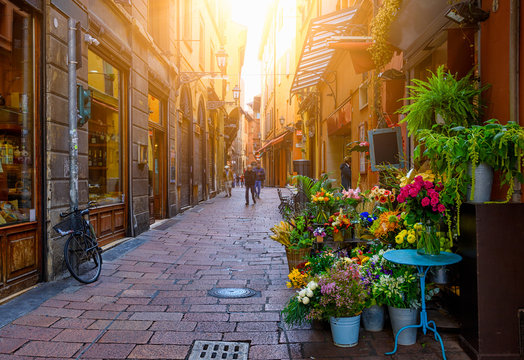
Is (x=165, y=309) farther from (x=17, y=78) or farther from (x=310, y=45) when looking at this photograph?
(x=310, y=45)

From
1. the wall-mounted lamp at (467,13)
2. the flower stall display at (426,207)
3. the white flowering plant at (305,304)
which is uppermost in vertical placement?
the wall-mounted lamp at (467,13)

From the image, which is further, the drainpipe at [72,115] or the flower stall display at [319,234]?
the drainpipe at [72,115]

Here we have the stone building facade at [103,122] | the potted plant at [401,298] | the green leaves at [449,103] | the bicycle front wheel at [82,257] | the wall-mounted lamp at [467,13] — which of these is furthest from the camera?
the bicycle front wheel at [82,257]

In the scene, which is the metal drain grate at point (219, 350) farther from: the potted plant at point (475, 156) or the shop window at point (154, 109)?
the shop window at point (154, 109)

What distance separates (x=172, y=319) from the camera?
4.32 metres

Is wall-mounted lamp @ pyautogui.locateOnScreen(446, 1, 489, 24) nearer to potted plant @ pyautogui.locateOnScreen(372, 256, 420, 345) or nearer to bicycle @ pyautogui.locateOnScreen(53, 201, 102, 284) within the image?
potted plant @ pyautogui.locateOnScreen(372, 256, 420, 345)

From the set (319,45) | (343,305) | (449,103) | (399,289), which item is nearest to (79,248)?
(343,305)

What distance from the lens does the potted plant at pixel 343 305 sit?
358 cm

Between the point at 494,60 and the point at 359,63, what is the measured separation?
13.6ft

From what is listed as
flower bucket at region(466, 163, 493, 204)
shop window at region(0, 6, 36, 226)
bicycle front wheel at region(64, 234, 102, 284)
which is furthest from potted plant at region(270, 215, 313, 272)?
shop window at region(0, 6, 36, 226)

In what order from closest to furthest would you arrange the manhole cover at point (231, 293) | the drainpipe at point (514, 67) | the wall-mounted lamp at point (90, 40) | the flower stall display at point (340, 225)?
the drainpipe at point (514, 67) < the flower stall display at point (340, 225) < the manhole cover at point (231, 293) < the wall-mounted lamp at point (90, 40)

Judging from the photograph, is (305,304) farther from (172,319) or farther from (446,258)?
(172,319)

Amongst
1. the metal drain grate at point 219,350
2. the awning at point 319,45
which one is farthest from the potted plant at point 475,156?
the awning at point 319,45

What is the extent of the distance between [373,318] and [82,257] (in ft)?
12.9
